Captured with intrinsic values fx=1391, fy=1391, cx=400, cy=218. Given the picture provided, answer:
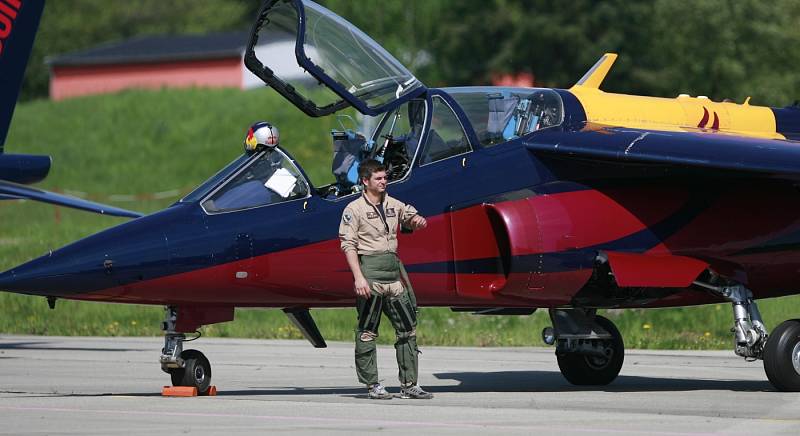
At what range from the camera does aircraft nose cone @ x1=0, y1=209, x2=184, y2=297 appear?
11383mm

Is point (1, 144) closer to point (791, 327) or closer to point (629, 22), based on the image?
point (791, 327)

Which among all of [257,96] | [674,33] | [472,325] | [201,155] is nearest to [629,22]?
[674,33]

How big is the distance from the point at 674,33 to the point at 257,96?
1819 centimetres

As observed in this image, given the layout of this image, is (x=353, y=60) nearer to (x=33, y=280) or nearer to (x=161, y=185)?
(x=33, y=280)

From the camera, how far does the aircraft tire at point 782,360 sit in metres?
12.6

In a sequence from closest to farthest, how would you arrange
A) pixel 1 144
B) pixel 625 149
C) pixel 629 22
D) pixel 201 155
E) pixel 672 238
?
pixel 625 149
pixel 672 238
pixel 1 144
pixel 201 155
pixel 629 22

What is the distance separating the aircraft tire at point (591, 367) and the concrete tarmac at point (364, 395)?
14 cm

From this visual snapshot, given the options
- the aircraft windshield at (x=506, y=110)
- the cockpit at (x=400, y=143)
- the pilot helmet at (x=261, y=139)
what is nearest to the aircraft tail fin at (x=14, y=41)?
the cockpit at (x=400, y=143)

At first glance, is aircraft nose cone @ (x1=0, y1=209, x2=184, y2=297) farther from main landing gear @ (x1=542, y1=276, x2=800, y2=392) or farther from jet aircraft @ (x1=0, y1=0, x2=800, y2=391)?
main landing gear @ (x1=542, y1=276, x2=800, y2=392)

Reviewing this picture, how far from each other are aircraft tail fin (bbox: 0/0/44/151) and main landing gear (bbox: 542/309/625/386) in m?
10.7

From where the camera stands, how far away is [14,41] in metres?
21.6

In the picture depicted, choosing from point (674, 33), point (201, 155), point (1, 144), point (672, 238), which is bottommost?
point (672, 238)

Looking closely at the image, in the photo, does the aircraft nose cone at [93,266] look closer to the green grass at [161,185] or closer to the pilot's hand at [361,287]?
the pilot's hand at [361,287]

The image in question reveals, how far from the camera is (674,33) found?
60.0 m
